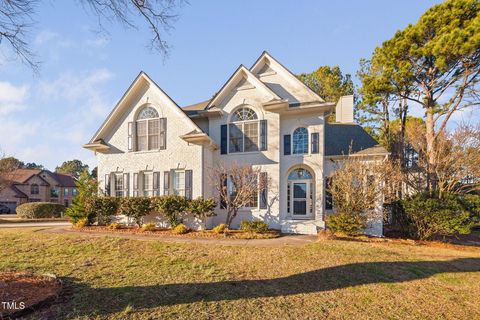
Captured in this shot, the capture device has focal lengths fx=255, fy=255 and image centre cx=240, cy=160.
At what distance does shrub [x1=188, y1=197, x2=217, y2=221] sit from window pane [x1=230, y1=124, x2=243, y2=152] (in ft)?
11.0

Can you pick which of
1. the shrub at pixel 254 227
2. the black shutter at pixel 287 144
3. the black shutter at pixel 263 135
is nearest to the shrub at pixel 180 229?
the shrub at pixel 254 227

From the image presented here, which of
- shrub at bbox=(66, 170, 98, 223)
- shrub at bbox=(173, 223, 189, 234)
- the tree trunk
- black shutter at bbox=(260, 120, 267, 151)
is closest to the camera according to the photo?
shrub at bbox=(173, 223, 189, 234)

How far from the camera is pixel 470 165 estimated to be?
13062mm

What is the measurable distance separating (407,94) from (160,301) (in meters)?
18.0

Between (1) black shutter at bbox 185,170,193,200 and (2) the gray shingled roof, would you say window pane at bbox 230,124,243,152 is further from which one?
A: (2) the gray shingled roof

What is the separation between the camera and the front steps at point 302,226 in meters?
13.3

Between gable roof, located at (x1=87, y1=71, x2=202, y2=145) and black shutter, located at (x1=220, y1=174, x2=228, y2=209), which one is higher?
gable roof, located at (x1=87, y1=71, x2=202, y2=145)

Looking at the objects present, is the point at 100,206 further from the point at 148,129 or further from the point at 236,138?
the point at 236,138

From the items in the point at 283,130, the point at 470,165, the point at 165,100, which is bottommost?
the point at 470,165

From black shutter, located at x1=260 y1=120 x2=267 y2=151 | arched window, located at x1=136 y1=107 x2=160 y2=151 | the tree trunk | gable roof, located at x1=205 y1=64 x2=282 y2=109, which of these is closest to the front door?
black shutter, located at x1=260 y1=120 x2=267 y2=151

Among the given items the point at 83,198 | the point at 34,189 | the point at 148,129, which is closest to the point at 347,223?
the point at 148,129

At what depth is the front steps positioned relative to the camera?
13289 millimetres

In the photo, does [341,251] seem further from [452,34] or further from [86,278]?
[452,34]

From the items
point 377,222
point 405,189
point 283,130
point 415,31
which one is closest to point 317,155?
point 283,130
